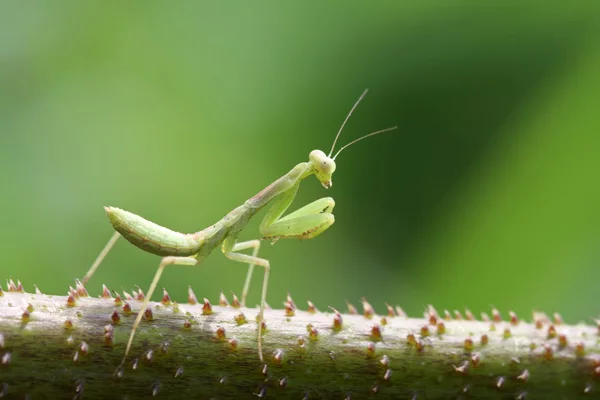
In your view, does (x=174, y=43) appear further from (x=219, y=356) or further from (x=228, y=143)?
(x=219, y=356)

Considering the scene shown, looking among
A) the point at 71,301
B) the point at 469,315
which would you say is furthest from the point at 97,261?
the point at 469,315

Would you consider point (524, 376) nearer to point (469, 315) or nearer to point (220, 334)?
point (469, 315)

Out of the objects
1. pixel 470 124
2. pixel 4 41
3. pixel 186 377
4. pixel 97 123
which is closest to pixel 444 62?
pixel 470 124

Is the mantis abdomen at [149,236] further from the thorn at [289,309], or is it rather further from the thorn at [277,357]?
the thorn at [277,357]

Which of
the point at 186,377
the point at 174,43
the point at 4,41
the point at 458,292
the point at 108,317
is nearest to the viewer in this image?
the point at 186,377

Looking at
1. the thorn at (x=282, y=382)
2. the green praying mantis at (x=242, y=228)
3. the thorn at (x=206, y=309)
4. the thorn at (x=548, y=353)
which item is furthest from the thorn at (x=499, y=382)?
the green praying mantis at (x=242, y=228)

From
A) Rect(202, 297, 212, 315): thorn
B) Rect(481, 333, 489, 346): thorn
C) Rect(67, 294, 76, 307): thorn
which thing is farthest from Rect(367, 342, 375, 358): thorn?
Rect(67, 294, 76, 307): thorn
